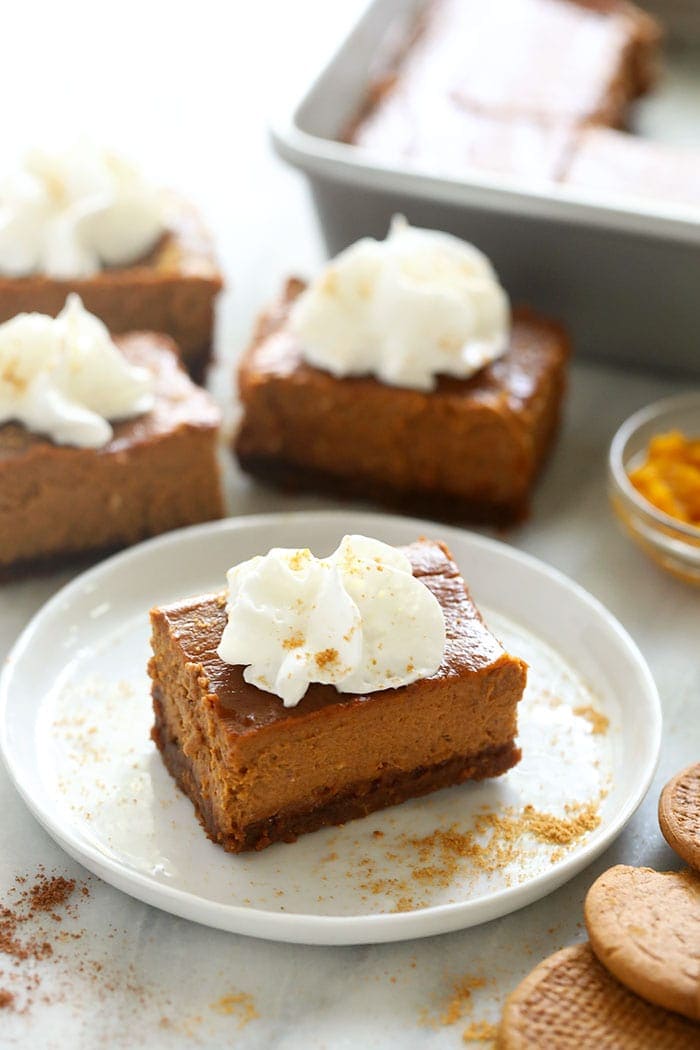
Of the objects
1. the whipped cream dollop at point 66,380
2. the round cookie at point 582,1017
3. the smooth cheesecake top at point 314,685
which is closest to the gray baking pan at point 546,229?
the whipped cream dollop at point 66,380

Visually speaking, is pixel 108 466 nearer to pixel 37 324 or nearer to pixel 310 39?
pixel 37 324

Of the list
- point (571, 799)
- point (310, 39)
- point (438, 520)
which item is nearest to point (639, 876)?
point (571, 799)

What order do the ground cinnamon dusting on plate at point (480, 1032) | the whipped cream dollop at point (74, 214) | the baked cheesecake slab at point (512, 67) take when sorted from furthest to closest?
the baked cheesecake slab at point (512, 67), the whipped cream dollop at point (74, 214), the ground cinnamon dusting on plate at point (480, 1032)

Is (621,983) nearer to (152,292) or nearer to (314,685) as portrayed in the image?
(314,685)

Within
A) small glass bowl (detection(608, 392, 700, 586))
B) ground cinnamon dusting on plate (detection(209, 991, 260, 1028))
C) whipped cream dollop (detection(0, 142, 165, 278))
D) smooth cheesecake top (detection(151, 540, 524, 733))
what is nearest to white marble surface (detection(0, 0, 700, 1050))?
ground cinnamon dusting on plate (detection(209, 991, 260, 1028))

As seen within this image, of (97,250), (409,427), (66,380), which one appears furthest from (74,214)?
(409,427)

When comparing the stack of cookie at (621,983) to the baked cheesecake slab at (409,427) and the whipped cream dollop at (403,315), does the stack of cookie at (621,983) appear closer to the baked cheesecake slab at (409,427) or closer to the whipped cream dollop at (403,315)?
the baked cheesecake slab at (409,427)
